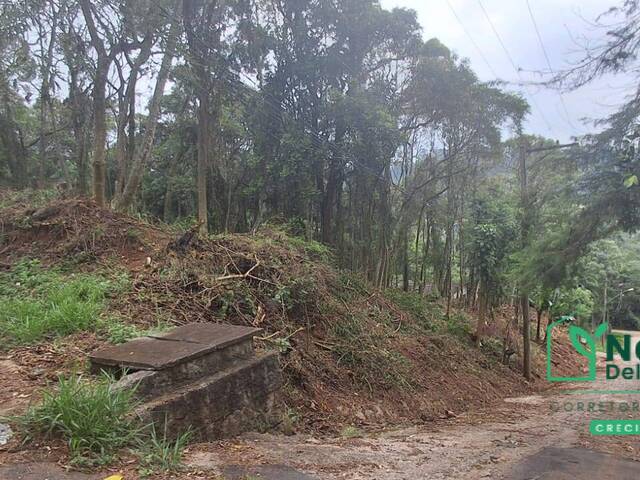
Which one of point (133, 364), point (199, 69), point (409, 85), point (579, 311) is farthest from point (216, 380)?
point (579, 311)

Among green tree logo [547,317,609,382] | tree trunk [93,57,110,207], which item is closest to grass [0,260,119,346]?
tree trunk [93,57,110,207]

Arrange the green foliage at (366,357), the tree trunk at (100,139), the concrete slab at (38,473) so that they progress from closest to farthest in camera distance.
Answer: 1. the concrete slab at (38,473)
2. the green foliage at (366,357)
3. the tree trunk at (100,139)

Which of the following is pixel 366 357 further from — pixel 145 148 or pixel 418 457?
pixel 145 148

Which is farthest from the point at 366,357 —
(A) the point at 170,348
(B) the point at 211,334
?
(A) the point at 170,348

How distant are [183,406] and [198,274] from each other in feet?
9.18

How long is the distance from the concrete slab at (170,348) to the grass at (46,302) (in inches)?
32.1

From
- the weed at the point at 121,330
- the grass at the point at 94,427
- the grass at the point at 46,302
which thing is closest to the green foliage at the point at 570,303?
the weed at the point at 121,330

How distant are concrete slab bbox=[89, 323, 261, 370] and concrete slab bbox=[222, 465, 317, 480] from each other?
0.94 meters

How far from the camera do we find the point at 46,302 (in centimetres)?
464

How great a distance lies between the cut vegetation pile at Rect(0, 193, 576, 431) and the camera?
4645 millimetres

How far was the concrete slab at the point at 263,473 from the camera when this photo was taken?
2502 mm

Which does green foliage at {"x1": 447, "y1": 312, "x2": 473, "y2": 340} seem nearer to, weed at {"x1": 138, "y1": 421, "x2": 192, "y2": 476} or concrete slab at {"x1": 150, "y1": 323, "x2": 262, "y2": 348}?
concrete slab at {"x1": 150, "y1": 323, "x2": 262, "y2": 348}

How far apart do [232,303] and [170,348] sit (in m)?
2.04

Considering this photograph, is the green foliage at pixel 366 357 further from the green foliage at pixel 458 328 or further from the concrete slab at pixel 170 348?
the green foliage at pixel 458 328
